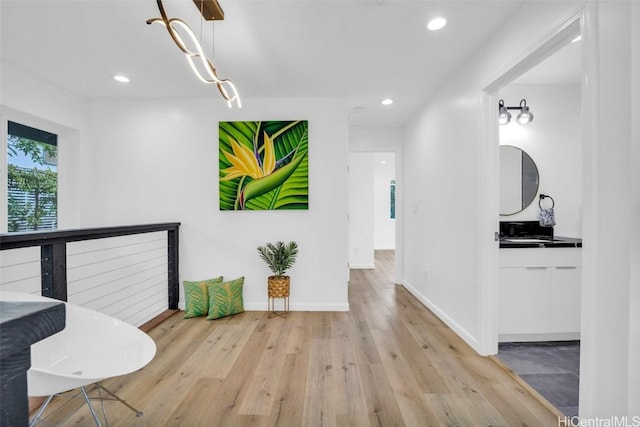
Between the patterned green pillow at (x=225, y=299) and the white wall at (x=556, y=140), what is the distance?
3.29 metres

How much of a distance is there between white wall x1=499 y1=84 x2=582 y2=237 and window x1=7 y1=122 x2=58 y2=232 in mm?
4906

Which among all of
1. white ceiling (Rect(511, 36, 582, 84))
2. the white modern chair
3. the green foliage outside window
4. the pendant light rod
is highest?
white ceiling (Rect(511, 36, 582, 84))

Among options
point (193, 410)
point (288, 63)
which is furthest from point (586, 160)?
point (193, 410)

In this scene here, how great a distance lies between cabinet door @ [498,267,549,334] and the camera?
249 cm

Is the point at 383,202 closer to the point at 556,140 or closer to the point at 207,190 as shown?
the point at 556,140

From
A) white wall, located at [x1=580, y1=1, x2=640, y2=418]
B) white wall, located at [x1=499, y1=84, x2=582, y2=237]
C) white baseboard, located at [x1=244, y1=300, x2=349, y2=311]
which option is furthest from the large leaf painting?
white wall, located at [x1=580, y1=1, x2=640, y2=418]

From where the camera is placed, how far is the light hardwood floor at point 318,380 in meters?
1.63

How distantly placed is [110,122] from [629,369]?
4.68 metres

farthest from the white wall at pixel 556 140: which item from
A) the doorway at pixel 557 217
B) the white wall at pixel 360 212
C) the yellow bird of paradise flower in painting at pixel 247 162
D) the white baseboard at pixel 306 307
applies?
the white wall at pixel 360 212

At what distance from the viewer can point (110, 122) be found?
3.45 meters

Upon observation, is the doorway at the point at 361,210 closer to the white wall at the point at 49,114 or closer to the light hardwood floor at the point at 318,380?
the light hardwood floor at the point at 318,380

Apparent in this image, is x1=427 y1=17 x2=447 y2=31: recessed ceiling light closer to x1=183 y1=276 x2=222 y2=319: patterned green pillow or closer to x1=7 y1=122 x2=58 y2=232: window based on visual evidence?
x1=183 y1=276 x2=222 y2=319: patterned green pillow

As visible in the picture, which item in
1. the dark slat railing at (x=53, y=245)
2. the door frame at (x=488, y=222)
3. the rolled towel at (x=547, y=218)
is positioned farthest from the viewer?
the rolled towel at (x=547, y=218)

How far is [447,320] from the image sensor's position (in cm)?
290
